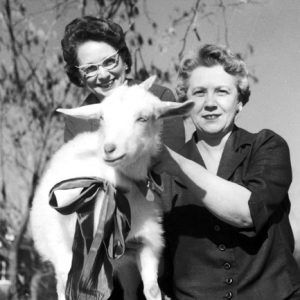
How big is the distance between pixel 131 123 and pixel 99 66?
3.22 feet

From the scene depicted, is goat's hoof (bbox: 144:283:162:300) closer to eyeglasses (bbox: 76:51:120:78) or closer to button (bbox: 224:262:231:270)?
button (bbox: 224:262:231:270)

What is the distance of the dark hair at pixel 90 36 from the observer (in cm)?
360

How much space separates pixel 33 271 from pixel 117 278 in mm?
6609

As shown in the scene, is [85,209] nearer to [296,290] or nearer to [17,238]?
[296,290]

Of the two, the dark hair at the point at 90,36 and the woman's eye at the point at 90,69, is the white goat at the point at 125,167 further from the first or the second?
the dark hair at the point at 90,36

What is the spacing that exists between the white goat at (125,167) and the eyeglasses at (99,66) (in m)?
0.64

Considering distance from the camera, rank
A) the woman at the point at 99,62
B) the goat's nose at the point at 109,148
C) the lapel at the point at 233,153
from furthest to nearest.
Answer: the woman at the point at 99,62, the lapel at the point at 233,153, the goat's nose at the point at 109,148

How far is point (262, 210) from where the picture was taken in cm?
276

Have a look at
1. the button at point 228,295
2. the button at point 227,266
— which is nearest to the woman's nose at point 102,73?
the button at point 227,266

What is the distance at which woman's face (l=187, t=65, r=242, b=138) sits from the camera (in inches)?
119

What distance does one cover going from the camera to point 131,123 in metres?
2.59

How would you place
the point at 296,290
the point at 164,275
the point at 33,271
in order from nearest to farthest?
the point at 296,290 < the point at 164,275 < the point at 33,271

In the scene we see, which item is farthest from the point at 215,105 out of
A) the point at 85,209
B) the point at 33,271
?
the point at 33,271

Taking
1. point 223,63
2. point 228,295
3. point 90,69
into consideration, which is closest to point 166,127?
point 223,63
